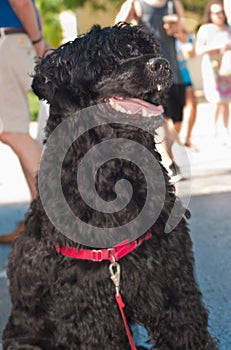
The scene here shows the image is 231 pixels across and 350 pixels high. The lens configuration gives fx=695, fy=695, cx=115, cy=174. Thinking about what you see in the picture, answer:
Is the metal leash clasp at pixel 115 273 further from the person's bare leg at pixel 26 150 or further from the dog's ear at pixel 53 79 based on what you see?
the person's bare leg at pixel 26 150

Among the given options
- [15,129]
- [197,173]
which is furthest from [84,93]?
[197,173]

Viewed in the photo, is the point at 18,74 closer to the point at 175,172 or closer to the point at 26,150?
the point at 26,150

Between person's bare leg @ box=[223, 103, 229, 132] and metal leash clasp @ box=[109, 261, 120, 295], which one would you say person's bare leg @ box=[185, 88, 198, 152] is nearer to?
person's bare leg @ box=[223, 103, 229, 132]

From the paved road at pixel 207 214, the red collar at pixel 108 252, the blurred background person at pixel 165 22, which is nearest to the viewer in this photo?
the red collar at pixel 108 252

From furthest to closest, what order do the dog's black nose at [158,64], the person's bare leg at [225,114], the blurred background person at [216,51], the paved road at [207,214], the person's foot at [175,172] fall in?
the person's bare leg at [225,114], the blurred background person at [216,51], the paved road at [207,214], the person's foot at [175,172], the dog's black nose at [158,64]

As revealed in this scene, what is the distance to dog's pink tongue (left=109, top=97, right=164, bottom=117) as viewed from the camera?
124 inches

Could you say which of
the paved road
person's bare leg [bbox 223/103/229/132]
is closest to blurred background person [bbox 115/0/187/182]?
the paved road

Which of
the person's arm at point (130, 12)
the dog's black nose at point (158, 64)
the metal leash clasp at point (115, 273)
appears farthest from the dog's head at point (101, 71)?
the person's arm at point (130, 12)

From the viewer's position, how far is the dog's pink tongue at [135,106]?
124 inches

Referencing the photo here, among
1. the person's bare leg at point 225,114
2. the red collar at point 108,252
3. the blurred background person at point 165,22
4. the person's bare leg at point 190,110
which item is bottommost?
the person's bare leg at point 225,114

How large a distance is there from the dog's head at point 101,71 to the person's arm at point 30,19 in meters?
2.26

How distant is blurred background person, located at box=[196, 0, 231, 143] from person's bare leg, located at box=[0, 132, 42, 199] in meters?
6.04

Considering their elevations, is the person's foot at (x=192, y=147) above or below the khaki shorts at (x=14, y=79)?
below

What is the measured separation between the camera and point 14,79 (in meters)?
5.72
